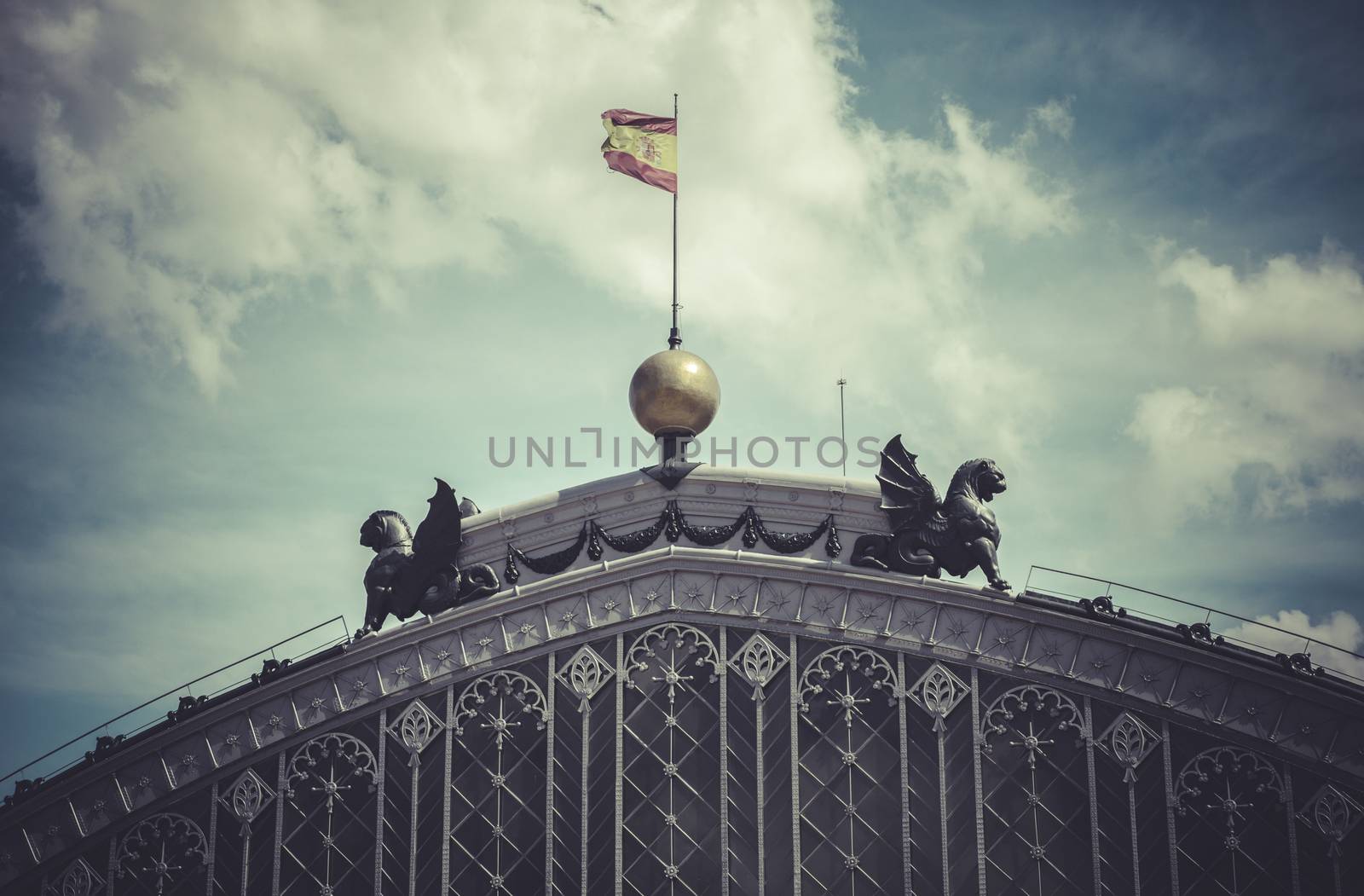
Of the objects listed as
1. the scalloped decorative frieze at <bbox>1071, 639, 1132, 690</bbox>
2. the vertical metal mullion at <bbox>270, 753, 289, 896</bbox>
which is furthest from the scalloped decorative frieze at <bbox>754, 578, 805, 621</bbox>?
the vertical metal mullion at <bbox>270, 753, 289, 896</bbox>

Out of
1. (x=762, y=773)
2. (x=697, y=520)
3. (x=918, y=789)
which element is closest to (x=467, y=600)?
(x=697, y=520)

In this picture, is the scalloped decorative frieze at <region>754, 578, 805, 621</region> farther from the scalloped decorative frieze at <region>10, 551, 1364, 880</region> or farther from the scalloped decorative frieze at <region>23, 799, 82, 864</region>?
the scalloped decorative frieze at <region>23, 799, 82, 864</region>

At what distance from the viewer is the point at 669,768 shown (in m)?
23.7

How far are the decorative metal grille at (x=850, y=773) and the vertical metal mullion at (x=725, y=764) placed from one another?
1140 millimetres

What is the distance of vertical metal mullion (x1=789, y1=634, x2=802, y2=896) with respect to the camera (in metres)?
22.8

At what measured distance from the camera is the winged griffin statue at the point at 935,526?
24.2 m

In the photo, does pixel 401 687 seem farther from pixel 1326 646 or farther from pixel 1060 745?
pixel 1326 646

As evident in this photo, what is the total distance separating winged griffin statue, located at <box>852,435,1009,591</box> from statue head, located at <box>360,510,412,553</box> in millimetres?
7762

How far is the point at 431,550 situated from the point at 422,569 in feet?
1.21

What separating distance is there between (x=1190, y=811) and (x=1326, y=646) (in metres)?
3.25

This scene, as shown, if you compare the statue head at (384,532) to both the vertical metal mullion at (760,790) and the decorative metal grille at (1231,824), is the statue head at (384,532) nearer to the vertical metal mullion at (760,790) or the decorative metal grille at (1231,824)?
the vertical metal mullion at (760,790)

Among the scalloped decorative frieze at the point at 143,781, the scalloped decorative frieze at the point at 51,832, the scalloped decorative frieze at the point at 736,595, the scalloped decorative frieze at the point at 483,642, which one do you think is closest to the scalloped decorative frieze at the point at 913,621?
Result: the scalloped decorative frieze at the point at 736,595

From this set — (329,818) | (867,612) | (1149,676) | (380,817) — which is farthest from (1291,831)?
(329,818)

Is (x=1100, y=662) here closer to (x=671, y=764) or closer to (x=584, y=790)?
(x=671, y=764)
